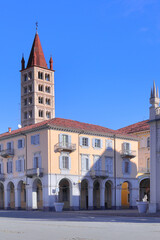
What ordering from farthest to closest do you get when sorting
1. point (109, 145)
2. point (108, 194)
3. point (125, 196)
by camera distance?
1. point (125, 196)
2. point (108, 194)
3. point (109, 145)

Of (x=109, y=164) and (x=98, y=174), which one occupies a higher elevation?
(x=109, y=164)

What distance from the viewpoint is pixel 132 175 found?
204 ft

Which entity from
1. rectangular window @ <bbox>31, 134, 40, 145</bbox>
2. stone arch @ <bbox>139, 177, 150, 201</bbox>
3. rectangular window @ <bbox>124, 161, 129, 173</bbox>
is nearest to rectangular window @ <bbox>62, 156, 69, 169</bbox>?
rectangular window @ <bbox>31, 134, 40, 145</bbox>

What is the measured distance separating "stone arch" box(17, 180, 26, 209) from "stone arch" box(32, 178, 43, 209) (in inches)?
94.7

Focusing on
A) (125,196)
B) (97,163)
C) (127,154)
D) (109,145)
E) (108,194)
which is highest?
(109,145)

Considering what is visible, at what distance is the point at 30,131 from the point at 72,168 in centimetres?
738

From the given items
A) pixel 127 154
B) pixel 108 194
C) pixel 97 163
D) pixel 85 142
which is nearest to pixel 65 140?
pixel 85 142

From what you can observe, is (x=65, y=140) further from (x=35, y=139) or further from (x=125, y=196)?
(x=125, y=196)

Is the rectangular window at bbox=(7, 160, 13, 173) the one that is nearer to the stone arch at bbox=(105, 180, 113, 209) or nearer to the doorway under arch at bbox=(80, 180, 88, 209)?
the doorway under arch at bbox=(80, 180, 88, 209)

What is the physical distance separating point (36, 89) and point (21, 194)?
50000mm

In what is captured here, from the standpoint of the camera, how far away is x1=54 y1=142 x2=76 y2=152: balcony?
53463mm

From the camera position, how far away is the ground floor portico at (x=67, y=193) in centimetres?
5262

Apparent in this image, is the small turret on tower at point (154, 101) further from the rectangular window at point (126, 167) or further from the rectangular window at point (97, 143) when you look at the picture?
the rectangular window at point (126, 167)

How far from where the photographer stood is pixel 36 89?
10519 cm
